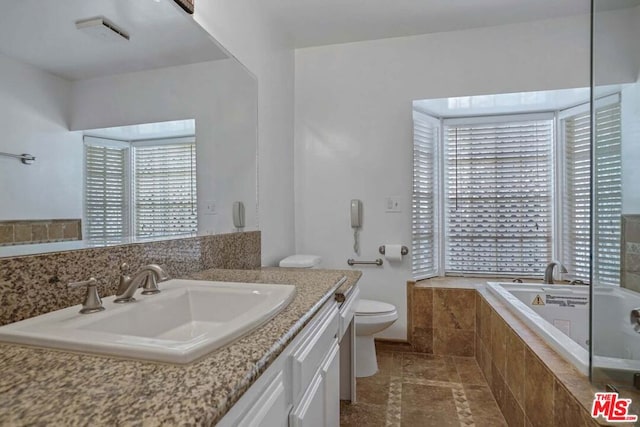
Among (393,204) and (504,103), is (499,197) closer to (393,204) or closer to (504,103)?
(504,103)

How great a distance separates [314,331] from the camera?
3.59 feet

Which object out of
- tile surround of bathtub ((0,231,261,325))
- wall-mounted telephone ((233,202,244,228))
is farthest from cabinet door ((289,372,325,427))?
wall-mounted telephone ((233,202,244,228))

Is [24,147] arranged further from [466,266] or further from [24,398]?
[466,266]

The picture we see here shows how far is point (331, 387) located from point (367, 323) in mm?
947

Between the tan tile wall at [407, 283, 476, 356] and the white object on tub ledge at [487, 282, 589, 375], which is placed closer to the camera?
the white object on tub ledge at [487, 282, 589, 375]

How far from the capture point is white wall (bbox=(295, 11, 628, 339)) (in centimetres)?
260

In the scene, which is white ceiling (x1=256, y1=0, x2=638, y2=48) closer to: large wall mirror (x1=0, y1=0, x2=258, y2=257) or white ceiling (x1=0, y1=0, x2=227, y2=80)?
large wall mirror (x1=0, y1=0, x2=258, y2=257)

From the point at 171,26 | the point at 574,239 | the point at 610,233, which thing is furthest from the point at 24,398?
the point at 574,239

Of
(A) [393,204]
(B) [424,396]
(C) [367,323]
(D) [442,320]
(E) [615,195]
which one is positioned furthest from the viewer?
(A) [393,204]

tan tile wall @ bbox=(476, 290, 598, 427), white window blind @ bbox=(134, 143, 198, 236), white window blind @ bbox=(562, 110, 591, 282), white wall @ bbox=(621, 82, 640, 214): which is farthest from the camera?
white window blind @ bbox=(562, 110, 591, 282)

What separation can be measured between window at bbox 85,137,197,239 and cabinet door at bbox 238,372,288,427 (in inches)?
28.8

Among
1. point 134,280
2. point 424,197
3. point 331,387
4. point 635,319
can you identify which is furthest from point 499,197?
point 134,280

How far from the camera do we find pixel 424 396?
6.82 ft

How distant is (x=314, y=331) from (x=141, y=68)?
1109 mm
